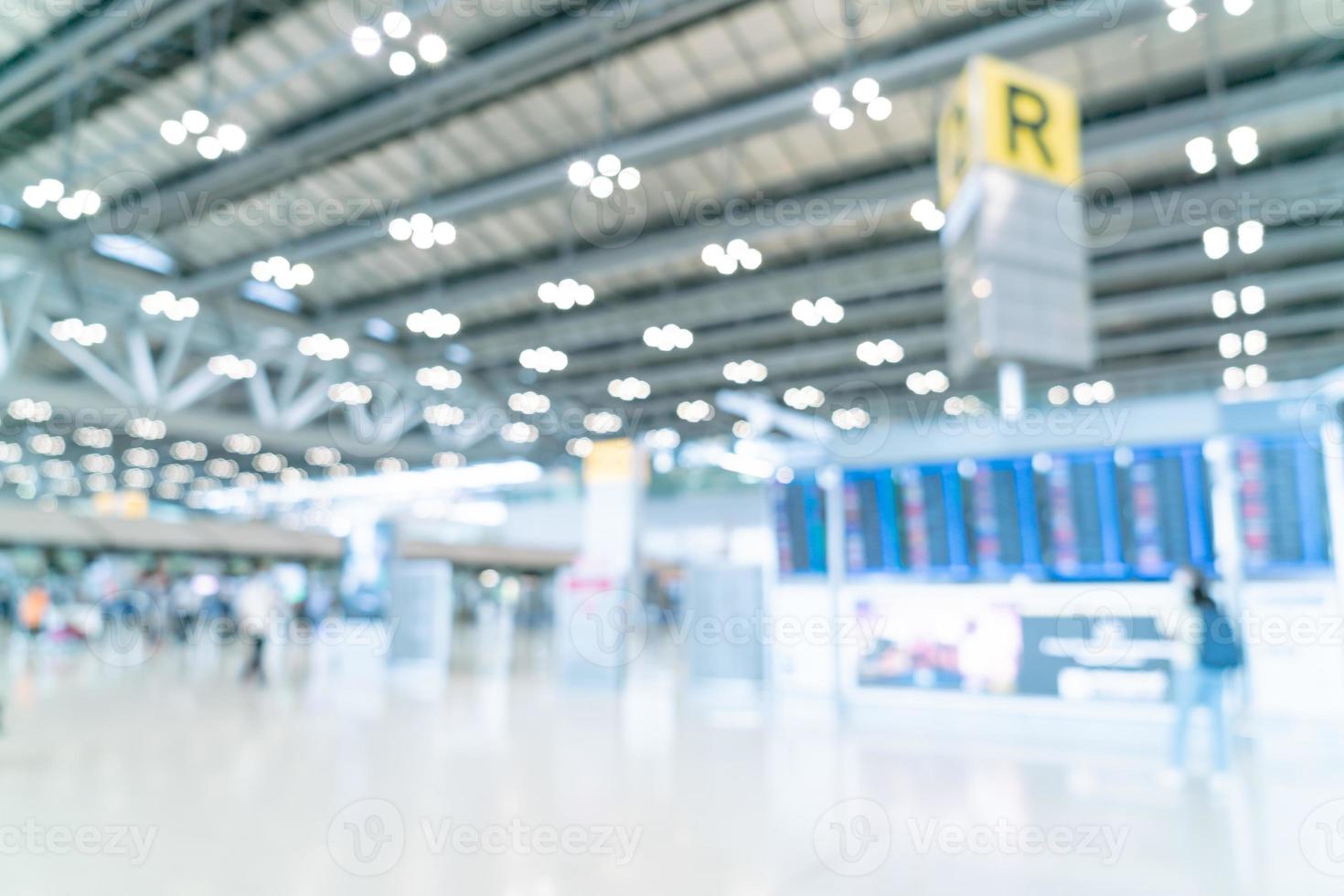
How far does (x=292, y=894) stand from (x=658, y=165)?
11684mm

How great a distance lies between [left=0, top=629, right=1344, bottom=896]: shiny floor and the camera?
3984 millimetres

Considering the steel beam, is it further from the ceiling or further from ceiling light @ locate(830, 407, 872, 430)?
ceiling light @ locate(830, 407, 872, 430)

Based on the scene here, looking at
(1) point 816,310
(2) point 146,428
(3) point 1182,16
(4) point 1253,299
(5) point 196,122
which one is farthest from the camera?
(2) point 146,428

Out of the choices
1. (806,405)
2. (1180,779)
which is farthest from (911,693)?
(806,405)

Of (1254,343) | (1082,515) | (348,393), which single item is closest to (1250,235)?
(1082,515)

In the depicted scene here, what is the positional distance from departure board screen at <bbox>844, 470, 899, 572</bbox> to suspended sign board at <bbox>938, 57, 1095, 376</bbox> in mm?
3935

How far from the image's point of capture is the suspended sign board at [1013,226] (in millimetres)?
5449

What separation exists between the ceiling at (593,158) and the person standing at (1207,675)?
18.9 ft

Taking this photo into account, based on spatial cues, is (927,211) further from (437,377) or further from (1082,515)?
(437,377)

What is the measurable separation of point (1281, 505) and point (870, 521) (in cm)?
398

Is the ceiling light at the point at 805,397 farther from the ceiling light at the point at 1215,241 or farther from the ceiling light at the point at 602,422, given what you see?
the ceiling light at the point at 1215,241

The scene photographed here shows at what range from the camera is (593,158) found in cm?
1049

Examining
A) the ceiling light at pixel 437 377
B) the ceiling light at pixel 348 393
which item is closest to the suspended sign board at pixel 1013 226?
the ceiling light at pixel 437 377

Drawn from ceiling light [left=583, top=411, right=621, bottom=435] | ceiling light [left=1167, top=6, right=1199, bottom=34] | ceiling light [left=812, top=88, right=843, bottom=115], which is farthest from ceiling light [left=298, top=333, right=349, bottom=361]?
ceiling light [left=1167, top=6, right=1199, bottom=34]
